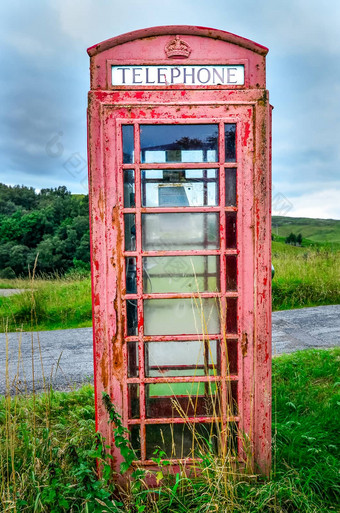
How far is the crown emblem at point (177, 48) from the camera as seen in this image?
219 centimetres

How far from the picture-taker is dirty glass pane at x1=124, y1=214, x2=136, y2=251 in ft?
7.43

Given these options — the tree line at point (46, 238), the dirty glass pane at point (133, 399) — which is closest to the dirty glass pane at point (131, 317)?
the dirty glass pane at point (133, 399)

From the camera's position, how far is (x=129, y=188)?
2264 mm

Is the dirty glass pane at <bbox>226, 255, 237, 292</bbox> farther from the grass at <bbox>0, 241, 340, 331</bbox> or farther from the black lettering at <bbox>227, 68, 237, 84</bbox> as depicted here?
the grass at <bbox>0, 241, 340, 331</bbox>

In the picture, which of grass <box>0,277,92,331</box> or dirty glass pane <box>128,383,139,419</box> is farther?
grass <box>0,277,92,331</box>

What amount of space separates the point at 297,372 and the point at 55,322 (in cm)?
501

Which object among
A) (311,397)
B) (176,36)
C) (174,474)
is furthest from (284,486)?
(176,36)

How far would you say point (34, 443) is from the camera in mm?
2391

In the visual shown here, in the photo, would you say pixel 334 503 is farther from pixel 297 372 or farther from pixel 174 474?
pixel 297 372

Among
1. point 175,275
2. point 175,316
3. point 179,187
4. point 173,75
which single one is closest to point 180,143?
point 179,187

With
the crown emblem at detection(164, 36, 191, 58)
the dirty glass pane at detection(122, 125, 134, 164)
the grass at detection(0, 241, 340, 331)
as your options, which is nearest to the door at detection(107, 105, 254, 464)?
the dirty glass pane at detection(122, 125, 134, 164)

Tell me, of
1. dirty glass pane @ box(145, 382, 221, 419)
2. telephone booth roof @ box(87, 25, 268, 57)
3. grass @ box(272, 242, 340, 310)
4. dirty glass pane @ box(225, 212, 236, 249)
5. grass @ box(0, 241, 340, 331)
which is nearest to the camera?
telephone booth roof @ box(87, 25, 268, 57)

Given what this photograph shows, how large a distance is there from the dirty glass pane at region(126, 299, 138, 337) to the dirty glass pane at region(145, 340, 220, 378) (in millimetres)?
168

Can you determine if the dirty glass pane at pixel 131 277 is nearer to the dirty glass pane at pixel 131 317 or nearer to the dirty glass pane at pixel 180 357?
the dirty glass pane at pixel 131 317
